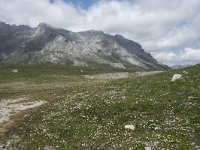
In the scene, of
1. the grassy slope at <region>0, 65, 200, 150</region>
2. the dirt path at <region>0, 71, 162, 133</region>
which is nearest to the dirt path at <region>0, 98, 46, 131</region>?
the dirt path at <region>0, 71, 162, 133</region>

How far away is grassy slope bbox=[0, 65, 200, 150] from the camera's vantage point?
30.3 metres

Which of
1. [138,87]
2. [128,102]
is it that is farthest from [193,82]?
[128,102]

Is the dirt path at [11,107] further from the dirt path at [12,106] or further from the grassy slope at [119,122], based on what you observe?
the grassy slope at [119,122]

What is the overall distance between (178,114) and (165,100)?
5.56 m

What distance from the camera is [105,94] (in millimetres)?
50656

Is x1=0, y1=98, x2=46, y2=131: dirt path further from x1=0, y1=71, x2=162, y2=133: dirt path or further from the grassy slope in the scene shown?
the grassy slope

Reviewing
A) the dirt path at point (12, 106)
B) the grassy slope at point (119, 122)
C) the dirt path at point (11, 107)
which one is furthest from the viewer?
the dirt path at point (12, 106)

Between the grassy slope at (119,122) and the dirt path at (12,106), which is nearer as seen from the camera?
the grassy slope at (119,122)

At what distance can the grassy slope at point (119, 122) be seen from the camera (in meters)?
30.3

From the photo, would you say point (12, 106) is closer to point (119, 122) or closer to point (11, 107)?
point (11, 107)

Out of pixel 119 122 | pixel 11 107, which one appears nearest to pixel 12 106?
pixel 11 107

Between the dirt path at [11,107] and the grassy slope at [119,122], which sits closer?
the grassy slope at [119,122]

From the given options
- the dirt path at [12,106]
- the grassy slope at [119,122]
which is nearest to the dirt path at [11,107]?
the dirt path at [12,106]

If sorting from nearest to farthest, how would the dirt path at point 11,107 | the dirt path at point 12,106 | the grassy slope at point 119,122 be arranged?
the grassy slope at point 119,122 → the dirt path at point 11,107 → the dirt path at point 12,106
